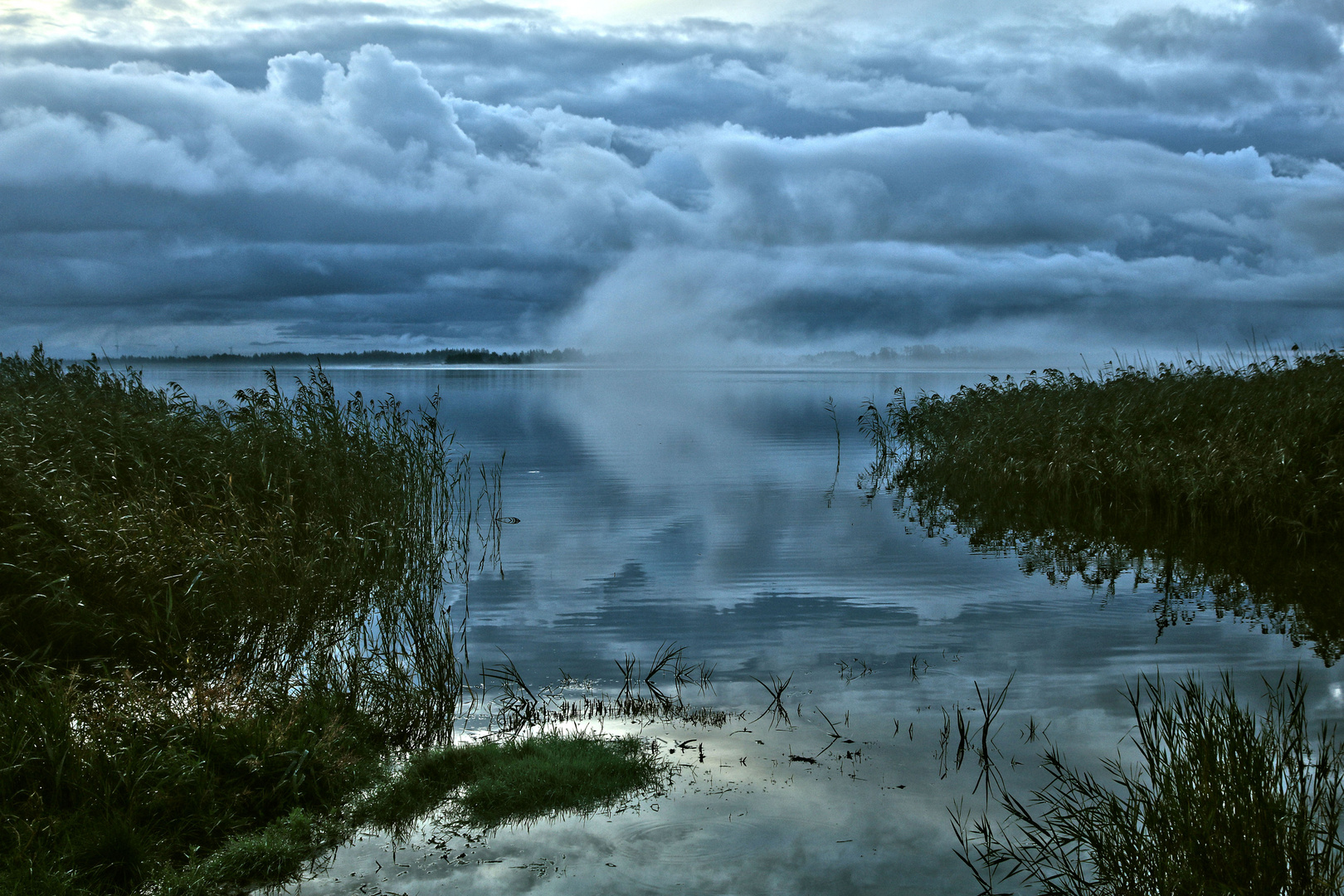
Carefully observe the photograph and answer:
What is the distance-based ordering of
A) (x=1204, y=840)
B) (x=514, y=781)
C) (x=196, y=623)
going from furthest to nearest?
1. (x=196, y=623)
2. (x=514, y=781)
3. (x=1204, y=840)

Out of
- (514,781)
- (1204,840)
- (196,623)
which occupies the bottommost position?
(514,781)

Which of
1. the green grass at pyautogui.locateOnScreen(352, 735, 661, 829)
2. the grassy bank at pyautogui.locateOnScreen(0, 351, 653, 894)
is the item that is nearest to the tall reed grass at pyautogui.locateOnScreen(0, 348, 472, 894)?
the grassy bank at pyautogui.locateOnScreen(0, 351, 653, 894)

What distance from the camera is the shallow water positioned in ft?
19.0

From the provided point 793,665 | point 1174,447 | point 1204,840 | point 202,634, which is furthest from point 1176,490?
point 202,634

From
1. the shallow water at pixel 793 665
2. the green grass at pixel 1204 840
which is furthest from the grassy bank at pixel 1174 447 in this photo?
the green grass at pixel 1204 840

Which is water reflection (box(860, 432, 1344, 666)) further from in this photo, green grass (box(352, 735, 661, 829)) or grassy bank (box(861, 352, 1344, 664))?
green grass (box(352, 735, 661, 829))

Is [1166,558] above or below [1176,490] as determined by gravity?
below

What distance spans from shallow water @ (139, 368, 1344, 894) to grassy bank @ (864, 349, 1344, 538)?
3405 millimetres

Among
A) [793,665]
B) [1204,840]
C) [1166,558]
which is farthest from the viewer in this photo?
[1166,558]

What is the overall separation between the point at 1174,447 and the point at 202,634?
1739cm

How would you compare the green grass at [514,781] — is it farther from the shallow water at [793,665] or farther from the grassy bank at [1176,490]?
the grassy bank at [1176,490]

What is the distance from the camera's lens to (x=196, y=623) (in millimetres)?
9391

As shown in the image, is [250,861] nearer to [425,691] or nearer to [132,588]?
[425,691]

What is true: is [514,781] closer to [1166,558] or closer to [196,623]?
[196,623]
